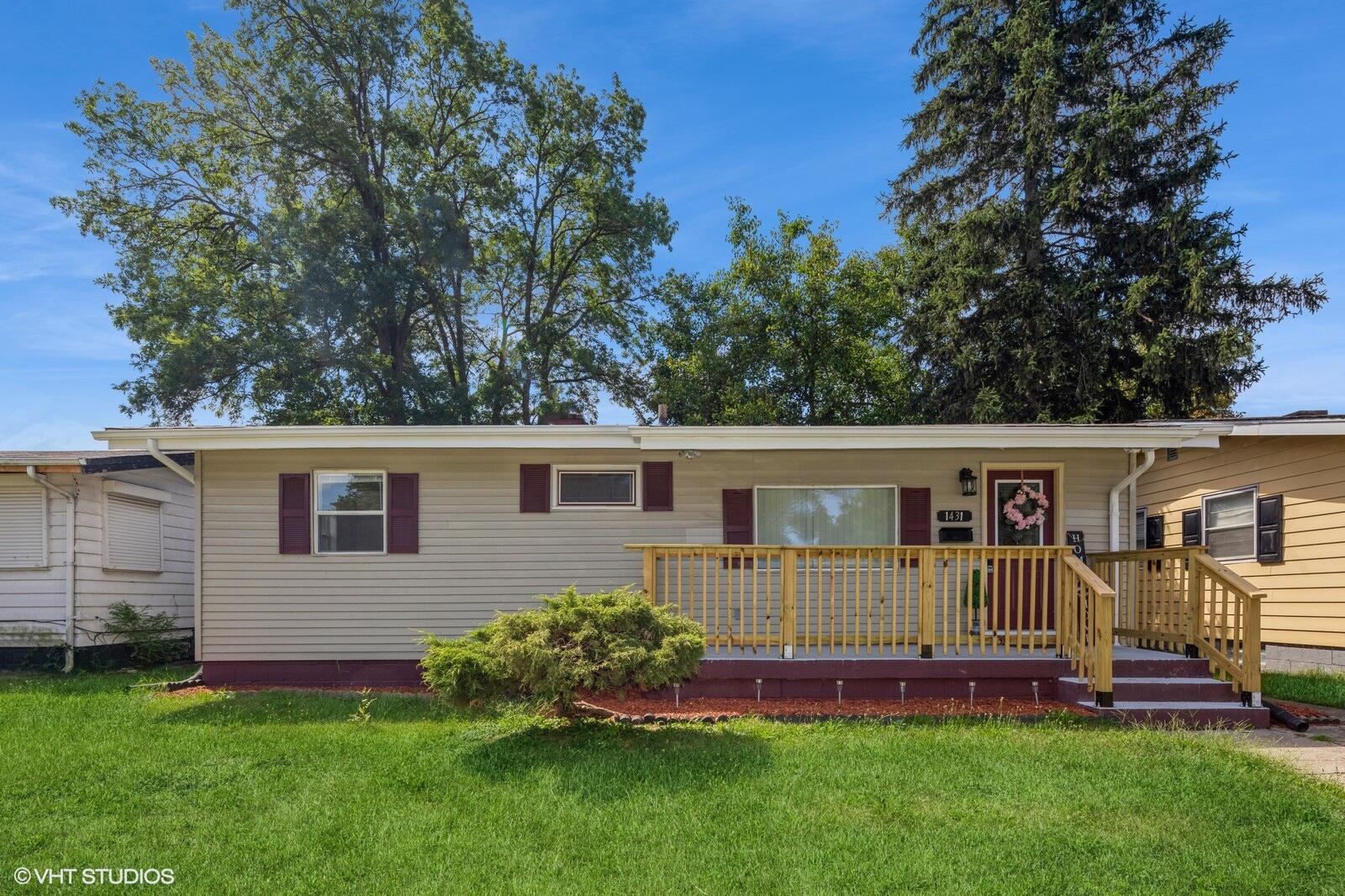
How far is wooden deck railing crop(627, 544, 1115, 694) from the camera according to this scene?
7.55 meters

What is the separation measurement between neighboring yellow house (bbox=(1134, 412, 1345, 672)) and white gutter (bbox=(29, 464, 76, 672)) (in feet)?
40.6

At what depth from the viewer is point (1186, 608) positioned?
7863 mm

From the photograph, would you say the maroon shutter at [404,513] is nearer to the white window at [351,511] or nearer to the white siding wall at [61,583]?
the white window at [351,511]

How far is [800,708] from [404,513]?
4.54 metres

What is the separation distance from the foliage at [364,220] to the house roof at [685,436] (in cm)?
954

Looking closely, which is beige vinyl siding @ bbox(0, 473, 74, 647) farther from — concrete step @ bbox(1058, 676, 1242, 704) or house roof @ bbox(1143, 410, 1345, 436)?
house roof @ bbox(1143, 410, 1345, 436)

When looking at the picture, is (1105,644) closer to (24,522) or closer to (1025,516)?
(1025,516)

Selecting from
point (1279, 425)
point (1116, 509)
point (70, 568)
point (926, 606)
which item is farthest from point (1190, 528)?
point (70, 568)

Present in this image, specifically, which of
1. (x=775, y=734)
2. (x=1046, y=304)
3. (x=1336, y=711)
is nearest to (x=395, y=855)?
(x=775, y=734)

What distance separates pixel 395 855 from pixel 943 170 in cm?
1818

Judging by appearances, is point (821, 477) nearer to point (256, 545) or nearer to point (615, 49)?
point (256, 545)

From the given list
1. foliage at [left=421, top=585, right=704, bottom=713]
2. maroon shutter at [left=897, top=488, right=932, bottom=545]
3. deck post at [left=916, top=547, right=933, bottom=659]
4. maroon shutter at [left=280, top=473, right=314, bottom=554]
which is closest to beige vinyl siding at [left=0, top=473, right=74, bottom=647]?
maroon shutter at [left=280, top=473, right=314, bottom=554]

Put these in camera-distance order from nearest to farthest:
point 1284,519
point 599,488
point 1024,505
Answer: point 1024,505 < point 599,488 < point 1284,519

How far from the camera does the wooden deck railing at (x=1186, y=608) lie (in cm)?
707
